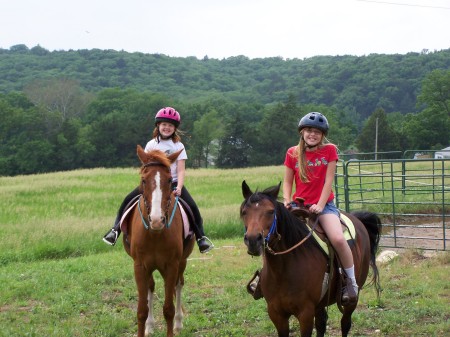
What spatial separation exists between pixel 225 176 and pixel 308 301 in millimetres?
29241

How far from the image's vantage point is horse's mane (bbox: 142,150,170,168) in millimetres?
5645

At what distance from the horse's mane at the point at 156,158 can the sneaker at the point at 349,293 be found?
2.17 m

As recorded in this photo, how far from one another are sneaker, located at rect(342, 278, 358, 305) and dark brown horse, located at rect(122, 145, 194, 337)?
1859 mm

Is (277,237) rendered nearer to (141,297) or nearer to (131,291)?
(141,297)

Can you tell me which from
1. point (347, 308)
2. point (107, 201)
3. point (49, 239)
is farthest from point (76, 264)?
point (107, 201)

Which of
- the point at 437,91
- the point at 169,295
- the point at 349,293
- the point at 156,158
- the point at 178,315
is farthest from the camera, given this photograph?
the point at 437,91

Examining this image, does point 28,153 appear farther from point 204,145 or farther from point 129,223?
point 129,223

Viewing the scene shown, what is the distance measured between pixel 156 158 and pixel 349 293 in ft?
7.76

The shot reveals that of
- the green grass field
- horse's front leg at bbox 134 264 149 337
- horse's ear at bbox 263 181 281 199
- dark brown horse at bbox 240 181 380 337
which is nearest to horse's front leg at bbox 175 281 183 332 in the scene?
the green grass field

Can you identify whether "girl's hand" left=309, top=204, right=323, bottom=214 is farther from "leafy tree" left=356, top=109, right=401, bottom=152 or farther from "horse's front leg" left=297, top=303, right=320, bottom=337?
"leafy tree" left=356, top=109, right=401, bottom=152

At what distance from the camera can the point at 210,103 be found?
9088 cm

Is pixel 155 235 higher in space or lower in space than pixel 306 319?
higher

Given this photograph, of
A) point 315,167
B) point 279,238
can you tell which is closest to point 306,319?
point 279,238

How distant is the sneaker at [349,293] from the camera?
16.2 ft
